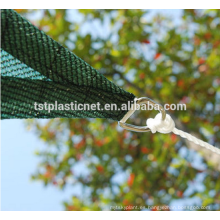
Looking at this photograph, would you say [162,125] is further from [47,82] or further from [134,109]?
[47,82]

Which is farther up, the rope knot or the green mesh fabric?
the green mesh fabric

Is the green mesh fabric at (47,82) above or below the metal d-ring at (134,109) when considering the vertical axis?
above

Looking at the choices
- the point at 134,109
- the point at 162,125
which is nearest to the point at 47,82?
the point at 134,109

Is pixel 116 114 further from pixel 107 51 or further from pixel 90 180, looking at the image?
pixel 90 180

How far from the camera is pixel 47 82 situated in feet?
3.56

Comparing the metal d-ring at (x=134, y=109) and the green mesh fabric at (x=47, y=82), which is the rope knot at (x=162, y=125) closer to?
the metal d-ring at (x=134, y=109)

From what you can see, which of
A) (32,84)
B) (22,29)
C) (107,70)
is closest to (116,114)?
(32,84)

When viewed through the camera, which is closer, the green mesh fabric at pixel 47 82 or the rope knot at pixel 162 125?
the green mesh fabric at pixel 47 82

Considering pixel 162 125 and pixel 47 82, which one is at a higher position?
pixel 47 82

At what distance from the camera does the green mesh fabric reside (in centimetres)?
99


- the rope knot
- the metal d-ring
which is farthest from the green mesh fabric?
the rope knot

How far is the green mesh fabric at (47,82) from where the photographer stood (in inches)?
39.1

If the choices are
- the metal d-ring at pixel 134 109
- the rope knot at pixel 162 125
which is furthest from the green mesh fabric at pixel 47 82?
the rope knot at pixel 162 125

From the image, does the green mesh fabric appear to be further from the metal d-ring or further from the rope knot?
the rope knot
